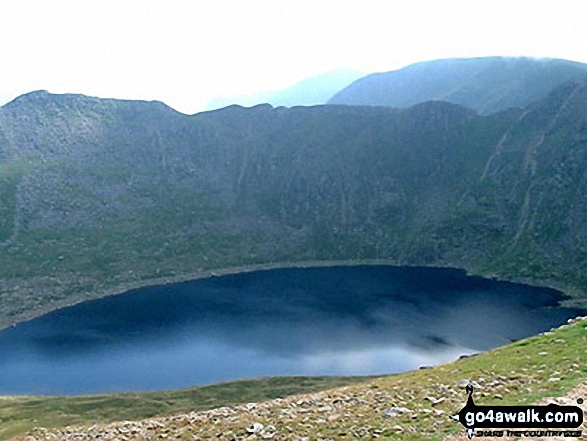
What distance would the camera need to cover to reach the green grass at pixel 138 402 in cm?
7631

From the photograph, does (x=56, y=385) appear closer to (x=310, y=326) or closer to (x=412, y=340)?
(x=310, y=326)

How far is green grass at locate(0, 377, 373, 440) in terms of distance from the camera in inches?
3004

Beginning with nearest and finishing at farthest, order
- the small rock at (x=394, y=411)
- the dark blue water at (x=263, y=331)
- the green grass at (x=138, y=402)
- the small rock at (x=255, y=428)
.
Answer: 1. the small rock at (x=394, y=411)
2. the small rock at (x=255, y=428)
3. the green grass at (x=138, y=402)
4. the dark blue water at (x=263, y=331)

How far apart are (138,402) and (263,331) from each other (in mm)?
60171

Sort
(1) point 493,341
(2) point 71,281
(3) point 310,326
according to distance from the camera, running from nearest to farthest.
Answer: (1) point 493,341 → (3) point 310,326 → (2) point 71,281

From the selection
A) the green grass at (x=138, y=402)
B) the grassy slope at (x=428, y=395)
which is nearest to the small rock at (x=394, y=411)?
the grassy slope at (x=428, y=395)

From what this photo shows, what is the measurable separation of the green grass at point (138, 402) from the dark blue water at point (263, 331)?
19.1 m

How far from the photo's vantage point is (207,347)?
136 metres

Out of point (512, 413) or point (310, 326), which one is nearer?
point (512, 413)

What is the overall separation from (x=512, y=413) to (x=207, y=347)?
118 metres

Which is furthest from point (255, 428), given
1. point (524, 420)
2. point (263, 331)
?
point (263, 331)

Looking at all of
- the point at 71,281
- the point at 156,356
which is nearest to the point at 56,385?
the point at 156,356

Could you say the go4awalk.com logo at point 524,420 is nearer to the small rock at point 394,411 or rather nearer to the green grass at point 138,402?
the small rock at point 394,411

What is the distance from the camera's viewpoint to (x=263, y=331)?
143 meters
